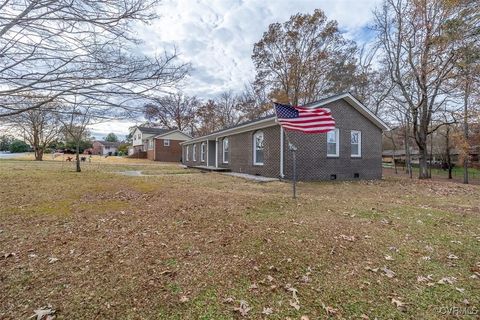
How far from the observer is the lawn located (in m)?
2.43

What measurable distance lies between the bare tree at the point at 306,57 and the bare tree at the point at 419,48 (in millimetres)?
5169

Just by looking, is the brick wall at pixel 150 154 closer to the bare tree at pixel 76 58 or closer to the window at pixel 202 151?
the window at pixel 202 151

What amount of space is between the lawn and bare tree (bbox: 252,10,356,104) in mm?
19691

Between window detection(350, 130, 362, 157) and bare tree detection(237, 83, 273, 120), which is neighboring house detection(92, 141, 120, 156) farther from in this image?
window detection(350, 130, 362, 157)

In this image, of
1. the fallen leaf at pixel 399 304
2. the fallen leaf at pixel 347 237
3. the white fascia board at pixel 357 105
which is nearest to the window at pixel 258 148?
the white fascia board at pixel 357 105

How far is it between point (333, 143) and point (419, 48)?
8.87 meters

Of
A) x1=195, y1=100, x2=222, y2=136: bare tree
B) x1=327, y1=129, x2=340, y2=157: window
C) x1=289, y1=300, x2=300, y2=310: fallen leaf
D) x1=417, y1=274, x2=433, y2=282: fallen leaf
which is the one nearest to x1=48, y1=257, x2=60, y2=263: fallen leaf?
x1=289, y1=300, x2=300, y2=310: fallen leaf

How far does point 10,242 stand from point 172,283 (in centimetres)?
289

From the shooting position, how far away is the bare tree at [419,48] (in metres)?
14.1

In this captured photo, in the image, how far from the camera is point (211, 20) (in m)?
6.39

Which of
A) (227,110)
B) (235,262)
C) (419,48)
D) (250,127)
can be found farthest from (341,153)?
(227,110)

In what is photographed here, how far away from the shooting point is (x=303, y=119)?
293 inches

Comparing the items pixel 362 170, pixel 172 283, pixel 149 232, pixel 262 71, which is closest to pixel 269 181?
pixel 362 170

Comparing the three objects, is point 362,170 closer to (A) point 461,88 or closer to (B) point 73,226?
(A) point 461,88
